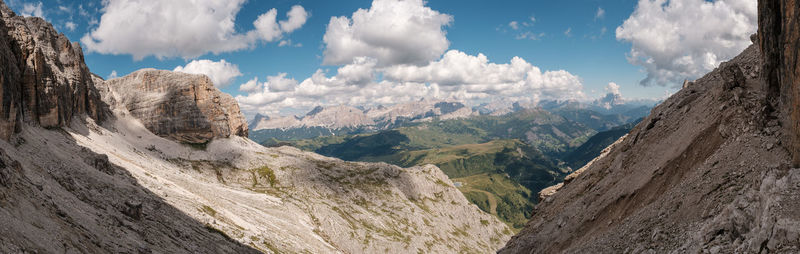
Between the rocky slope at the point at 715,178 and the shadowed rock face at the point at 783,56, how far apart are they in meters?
0.07

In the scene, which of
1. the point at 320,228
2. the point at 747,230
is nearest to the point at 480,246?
the point at 320,228

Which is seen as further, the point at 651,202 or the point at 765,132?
the point at 651,202

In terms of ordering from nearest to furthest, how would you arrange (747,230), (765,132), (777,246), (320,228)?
(777,246)
(747,230)
(765,132)
(320,228)

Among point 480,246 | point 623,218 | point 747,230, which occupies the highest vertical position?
point 747,230

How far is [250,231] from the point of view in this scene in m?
79.2

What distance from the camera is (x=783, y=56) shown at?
2331cm

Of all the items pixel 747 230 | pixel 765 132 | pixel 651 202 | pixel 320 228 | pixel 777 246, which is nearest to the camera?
pixel 777 246

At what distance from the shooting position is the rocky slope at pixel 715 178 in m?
18.3

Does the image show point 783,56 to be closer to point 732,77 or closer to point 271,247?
point 732,77

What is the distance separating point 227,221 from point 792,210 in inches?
3339

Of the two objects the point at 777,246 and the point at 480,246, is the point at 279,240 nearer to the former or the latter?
the point at 777,246

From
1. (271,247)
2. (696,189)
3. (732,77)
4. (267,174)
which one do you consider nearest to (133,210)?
(271,247)

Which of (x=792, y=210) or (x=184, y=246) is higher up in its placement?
(x=792, y=210)

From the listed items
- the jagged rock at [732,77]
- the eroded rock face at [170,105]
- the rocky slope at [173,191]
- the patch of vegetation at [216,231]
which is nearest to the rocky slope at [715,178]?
the jagged rock at [732,77]
